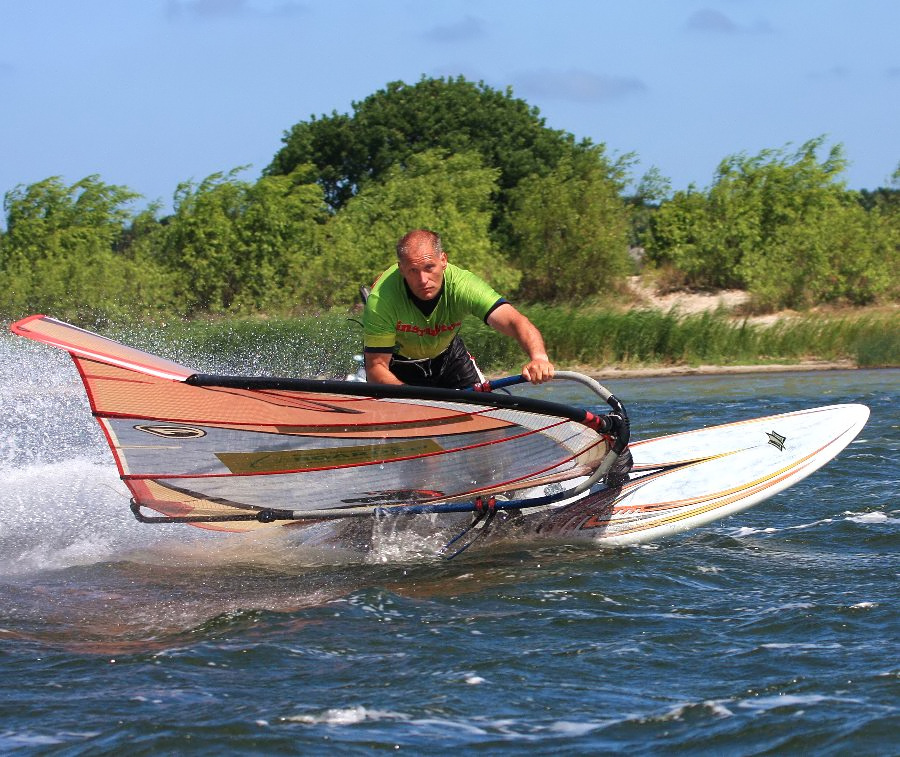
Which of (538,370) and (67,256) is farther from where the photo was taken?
(67,256)

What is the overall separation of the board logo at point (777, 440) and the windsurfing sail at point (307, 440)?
1455 mm

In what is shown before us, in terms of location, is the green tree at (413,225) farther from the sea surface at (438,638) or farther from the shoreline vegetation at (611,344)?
the sea surface at (438,638)

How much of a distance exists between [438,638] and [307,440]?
1465 mm

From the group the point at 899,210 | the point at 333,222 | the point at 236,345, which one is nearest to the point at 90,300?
the point at 236,345

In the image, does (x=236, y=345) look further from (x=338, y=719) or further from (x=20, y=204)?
(x=338, y=719)

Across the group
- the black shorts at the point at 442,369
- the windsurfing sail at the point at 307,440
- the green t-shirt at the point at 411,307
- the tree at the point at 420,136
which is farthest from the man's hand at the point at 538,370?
the tree at the point at 420,136

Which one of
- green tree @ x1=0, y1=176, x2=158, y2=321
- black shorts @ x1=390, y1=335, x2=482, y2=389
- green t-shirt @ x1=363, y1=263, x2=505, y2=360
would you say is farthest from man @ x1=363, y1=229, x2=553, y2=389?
green tree @ x1=0, y1=176, x2=158, y2=321

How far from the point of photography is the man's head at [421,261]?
6.08 m

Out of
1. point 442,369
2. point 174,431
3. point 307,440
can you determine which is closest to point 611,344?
point 442,369

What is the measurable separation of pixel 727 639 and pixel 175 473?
289cm

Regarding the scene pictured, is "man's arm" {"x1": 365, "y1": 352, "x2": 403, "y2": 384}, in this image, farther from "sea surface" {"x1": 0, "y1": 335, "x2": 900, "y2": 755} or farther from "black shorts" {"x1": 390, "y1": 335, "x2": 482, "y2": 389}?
"sea surface" {"x1": 0, "y1": 335, "x2": 900, "y2": 755}

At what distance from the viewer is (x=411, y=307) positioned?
6.34 meters

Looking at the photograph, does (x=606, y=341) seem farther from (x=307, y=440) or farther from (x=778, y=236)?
(x=307, y=440)

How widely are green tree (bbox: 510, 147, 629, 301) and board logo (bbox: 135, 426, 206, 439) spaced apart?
26.8m
